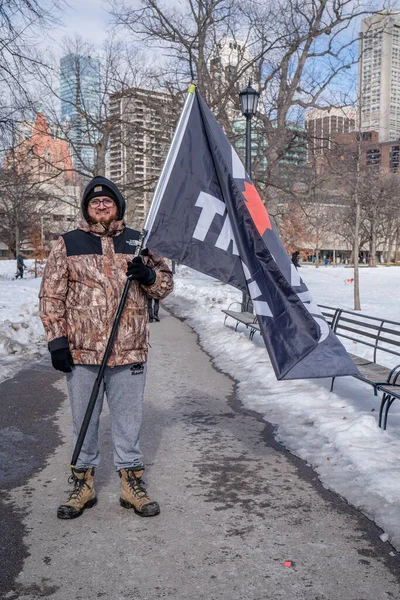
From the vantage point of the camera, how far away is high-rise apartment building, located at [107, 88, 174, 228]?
21.6 metres

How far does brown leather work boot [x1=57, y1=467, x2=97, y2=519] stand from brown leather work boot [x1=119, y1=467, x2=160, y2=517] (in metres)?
0.21

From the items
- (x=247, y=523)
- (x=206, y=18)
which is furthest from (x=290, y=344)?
(x=206, y=18)

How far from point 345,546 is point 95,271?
228 cm

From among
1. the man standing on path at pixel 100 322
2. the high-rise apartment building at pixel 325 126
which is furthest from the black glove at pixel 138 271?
the high-rise apartment building at pixel 325 126

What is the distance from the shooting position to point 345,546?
3.59 metres

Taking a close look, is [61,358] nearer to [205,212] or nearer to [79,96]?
[205,212]

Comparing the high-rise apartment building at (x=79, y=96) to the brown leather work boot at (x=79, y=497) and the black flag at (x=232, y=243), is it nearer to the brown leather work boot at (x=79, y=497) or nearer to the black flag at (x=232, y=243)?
the black flag at (x=232, y=243)

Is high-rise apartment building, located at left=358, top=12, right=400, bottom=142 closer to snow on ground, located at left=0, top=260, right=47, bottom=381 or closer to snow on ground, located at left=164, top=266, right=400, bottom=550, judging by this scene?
snow on ground, located at left=164, top=266, right=400, bottom=550

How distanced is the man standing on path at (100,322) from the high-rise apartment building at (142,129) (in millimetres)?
16959

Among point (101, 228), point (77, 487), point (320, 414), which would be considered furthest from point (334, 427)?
point (101, 228)

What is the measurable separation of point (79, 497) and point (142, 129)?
19.0 meters

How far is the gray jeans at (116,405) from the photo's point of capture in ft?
13.1

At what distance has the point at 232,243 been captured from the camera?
458 cm

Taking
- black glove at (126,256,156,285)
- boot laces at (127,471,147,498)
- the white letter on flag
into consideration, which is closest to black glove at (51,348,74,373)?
black glove at (126,256,156,285)
